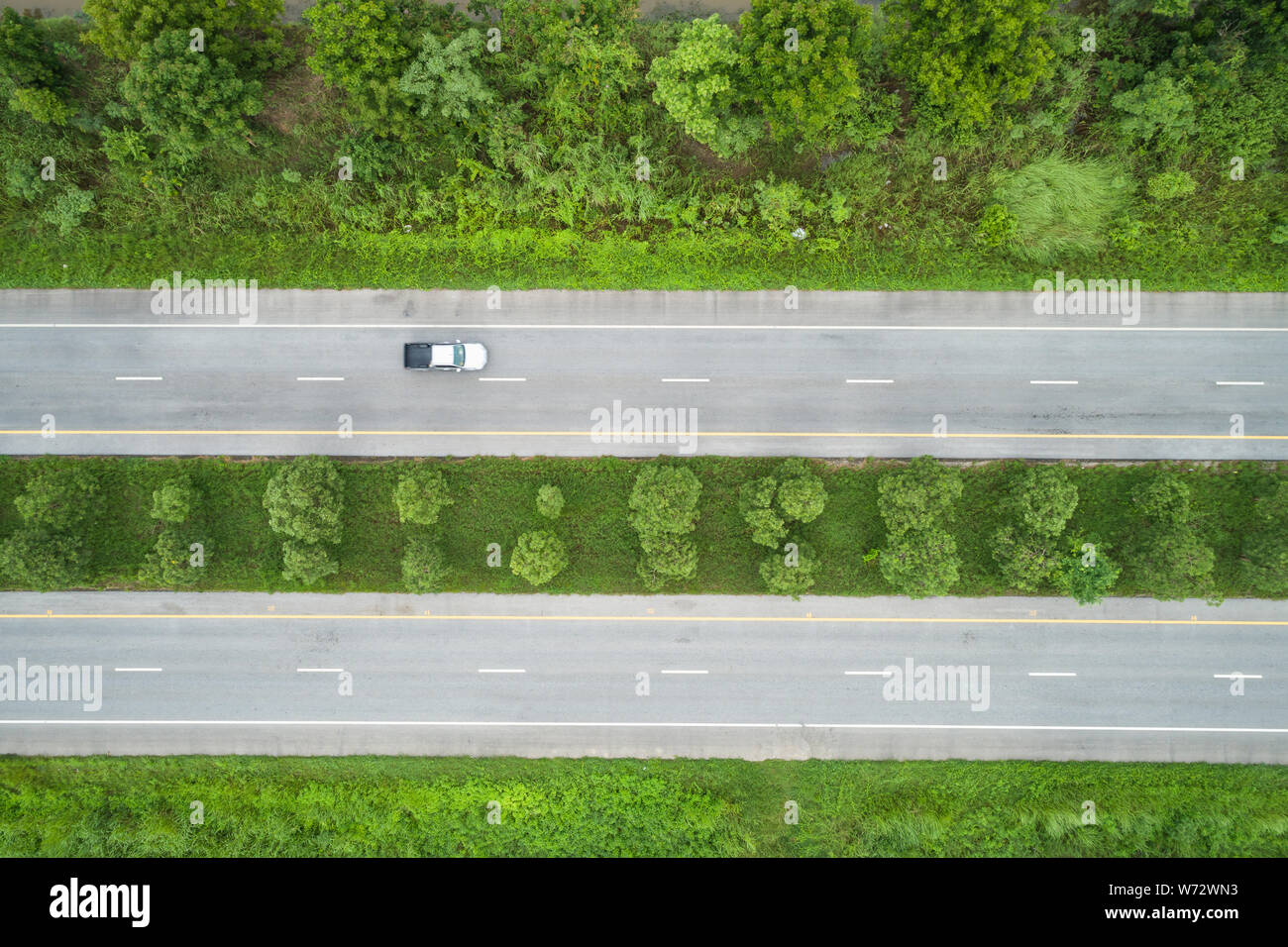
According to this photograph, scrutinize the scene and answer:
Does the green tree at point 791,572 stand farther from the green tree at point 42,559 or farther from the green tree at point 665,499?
the green tree at point 42,559

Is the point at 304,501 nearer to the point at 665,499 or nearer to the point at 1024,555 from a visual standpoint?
the point at 665,499

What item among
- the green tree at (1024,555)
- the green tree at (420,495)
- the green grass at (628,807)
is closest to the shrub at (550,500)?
the green tree at (420,495)

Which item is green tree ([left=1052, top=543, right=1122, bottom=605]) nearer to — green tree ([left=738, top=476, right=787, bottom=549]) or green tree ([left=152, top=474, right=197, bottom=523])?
green tree ([left=738, top=476, right=787, bottom=549])

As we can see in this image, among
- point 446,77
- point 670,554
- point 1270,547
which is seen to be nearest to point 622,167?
point 446,77

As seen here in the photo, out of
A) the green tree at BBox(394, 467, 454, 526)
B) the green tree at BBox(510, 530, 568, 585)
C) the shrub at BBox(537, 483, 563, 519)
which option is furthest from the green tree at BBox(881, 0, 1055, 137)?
the green tree at BBox(394, 467, 454, 526)

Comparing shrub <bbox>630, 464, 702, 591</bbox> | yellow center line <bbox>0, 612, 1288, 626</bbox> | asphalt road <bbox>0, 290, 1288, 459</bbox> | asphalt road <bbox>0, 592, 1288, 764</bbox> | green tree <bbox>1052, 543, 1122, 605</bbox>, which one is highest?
asphalt road <bbox>0, 290, 1288, 459</bbox>
